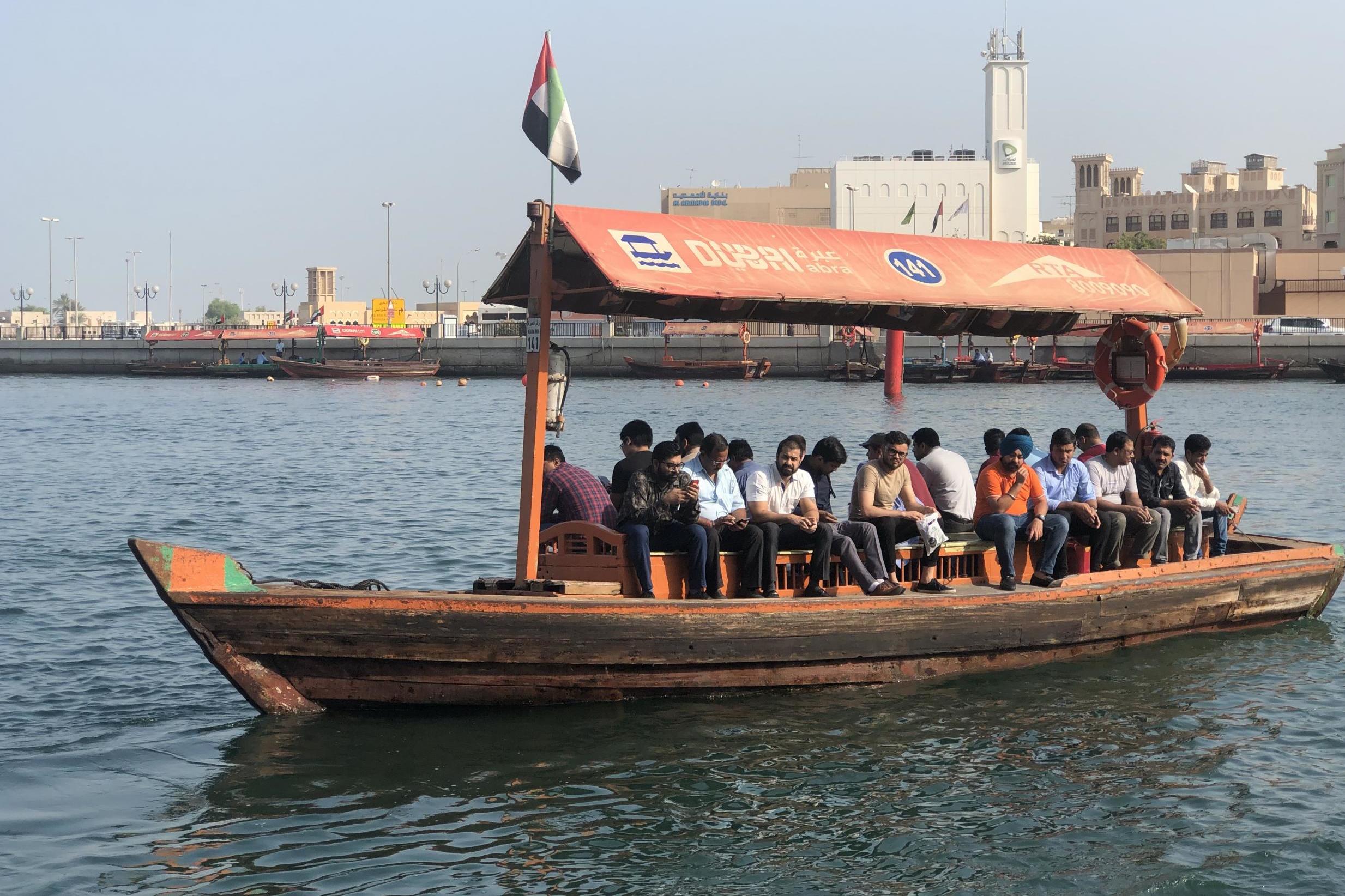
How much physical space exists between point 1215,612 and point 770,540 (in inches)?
183

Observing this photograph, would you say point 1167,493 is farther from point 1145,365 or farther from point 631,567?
point 631,567

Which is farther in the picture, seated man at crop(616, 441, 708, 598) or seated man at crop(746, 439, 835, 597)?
seated man at crop(746, 439, 835, 597)

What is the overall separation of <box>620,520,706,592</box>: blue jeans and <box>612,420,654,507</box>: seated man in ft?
1.34

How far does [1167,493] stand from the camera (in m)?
12.4

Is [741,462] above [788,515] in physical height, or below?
above

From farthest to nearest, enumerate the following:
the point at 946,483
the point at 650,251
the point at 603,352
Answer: the point at 603,352 < the point at 946,483 < the point at 650,251

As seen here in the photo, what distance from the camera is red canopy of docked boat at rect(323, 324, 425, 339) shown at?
73000 millimetres

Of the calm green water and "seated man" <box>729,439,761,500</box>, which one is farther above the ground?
"seated man" <box>729,439,761,500</box>

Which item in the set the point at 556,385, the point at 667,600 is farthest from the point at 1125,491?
the point at 556,385

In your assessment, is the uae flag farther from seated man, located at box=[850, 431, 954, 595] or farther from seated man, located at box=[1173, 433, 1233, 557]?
seated man, located at box=[1173, 433, 1233, 557]

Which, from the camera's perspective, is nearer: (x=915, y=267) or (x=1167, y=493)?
(x=915, y=267)

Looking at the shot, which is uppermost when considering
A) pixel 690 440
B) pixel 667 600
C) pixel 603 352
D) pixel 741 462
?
pixel 603 352

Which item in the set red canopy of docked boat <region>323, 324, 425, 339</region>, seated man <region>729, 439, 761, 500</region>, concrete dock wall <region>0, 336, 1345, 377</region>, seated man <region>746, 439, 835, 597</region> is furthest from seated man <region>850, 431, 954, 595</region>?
red canopy of docked boat <region>323, 324, 425, 339</region>

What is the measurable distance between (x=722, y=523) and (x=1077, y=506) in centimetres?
322
